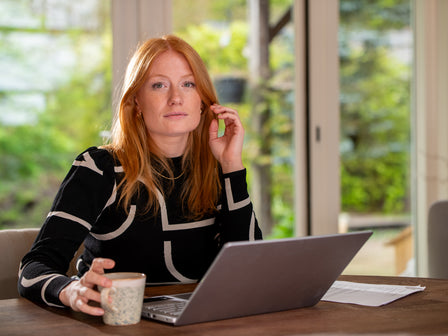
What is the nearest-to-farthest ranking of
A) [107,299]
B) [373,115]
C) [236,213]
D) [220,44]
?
[107,299]
[236,213]
[220,44]
[373,115]

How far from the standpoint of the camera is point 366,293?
53.0 inches

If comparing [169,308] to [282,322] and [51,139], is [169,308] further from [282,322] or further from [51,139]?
[51,139]

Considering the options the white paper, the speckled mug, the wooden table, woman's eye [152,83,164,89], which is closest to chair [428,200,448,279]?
the white paper

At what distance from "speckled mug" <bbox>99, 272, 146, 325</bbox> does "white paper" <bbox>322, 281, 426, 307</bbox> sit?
1.35 feet

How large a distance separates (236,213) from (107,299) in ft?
2.12

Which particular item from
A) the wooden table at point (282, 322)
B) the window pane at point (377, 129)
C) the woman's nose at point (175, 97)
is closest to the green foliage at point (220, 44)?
the window pane at point (377, 129)

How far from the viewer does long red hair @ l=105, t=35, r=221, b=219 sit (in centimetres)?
159

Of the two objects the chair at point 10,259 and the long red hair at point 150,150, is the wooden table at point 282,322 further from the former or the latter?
the long red hair at point 150,150

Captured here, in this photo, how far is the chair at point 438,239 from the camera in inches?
77.9

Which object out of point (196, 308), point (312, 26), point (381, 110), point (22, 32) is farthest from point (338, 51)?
point (196, 308)

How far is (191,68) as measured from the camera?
166 centimetres

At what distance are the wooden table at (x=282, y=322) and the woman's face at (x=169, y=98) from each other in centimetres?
57

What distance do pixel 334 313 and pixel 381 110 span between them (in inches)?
94.6

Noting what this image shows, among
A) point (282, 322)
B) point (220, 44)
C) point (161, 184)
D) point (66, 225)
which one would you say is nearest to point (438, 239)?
point (161, 184)
